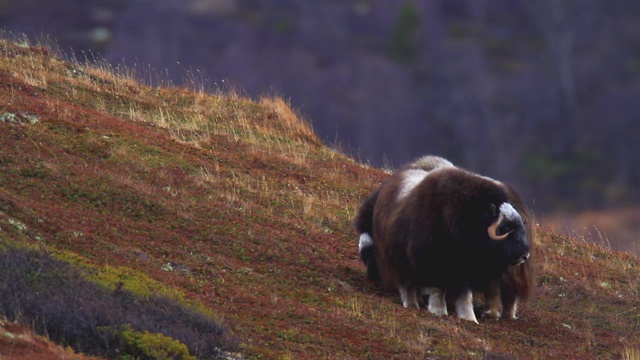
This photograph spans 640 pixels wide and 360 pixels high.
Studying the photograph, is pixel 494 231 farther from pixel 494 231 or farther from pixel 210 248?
pixel 210 248

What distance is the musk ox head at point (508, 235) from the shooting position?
1477 cm

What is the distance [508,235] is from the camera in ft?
48.5

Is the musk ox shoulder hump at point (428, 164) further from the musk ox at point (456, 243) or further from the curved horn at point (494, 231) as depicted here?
the curved horn at point (494, 231)

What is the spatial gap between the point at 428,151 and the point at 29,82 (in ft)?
222

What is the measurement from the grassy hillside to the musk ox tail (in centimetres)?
25

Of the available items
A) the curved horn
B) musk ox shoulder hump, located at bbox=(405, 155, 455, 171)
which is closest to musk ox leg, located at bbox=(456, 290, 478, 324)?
the curved horn

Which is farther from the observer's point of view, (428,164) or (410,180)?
(428,164)

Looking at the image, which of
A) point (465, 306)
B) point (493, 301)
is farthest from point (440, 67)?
point (465, 306)

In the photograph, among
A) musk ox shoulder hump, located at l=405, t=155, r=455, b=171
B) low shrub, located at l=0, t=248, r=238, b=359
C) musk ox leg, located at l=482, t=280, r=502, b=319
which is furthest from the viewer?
musk ox shoulder hump, located at l=405, t=155, r=455, b=171

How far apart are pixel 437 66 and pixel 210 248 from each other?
320 feet

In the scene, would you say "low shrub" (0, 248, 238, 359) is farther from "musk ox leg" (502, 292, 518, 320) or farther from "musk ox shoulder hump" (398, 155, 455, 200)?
"musk ox leg" (502, 292, 518, 320)

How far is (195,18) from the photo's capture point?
11075 cm

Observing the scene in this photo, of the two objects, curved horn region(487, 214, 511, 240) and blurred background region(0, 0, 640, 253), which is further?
blurred background region(0, 0, 640, 253)

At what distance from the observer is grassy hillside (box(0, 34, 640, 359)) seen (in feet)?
41.1
